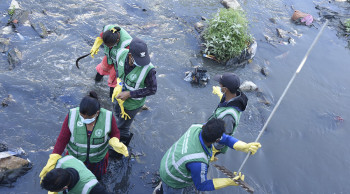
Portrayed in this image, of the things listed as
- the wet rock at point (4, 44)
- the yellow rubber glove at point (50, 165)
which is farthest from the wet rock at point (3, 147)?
the wet rock at point (4, 44)

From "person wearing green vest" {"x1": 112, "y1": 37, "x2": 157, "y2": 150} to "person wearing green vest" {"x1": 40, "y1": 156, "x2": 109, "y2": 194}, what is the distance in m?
1.40

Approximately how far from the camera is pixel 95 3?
8297 millimetres

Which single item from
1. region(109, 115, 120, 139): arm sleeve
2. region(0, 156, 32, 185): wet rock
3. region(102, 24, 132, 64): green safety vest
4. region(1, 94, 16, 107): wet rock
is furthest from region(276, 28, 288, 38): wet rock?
region(0, 156, 32, 185): wet rock

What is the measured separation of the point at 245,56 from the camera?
24.2ft

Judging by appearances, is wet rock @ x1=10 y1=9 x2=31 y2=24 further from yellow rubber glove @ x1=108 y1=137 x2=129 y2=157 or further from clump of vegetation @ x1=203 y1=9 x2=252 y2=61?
yellow rubber glove @ x1=108 y1=137 x2=129 y2=157

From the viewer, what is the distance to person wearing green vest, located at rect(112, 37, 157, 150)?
3660 millimetres

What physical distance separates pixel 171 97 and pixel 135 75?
7.12 ft

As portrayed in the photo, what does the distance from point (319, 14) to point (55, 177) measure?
37.2ft

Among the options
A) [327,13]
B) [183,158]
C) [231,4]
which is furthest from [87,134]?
[327,13]

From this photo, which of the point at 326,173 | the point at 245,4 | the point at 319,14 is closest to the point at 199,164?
the point at 326,173

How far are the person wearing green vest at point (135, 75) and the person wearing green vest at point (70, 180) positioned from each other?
1.40 metres

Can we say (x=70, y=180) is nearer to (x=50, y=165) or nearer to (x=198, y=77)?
(x=50, y=165)

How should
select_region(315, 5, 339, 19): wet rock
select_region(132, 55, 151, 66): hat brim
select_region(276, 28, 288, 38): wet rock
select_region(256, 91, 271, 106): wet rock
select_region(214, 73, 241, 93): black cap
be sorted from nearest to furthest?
select_region(214, 73, 241, 93): black cap, select_region(132, 55, 151, 66): hat brim, select_region(256, 91, 271, 106): wet rock, select_region(276, 28, 288, 38): wet rock, select_region(315, 5, 339, 19): wet rock

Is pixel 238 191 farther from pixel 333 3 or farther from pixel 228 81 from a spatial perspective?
pixel 333 3
